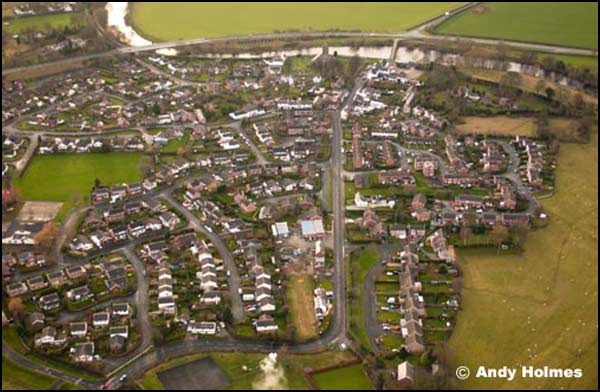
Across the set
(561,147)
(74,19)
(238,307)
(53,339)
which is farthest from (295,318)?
(74,19)

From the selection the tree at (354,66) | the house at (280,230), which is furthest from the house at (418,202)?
the tree at (354,66)

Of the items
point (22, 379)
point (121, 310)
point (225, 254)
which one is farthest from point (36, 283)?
point (225, 254)

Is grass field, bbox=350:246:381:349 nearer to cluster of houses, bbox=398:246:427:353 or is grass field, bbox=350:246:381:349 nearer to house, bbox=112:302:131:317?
cluster of houses, bbox=398:246:427:353

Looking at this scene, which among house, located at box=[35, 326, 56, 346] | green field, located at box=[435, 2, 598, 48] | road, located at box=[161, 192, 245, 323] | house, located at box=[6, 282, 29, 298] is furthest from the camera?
green field, located at box=[435, 2, 598, 48]

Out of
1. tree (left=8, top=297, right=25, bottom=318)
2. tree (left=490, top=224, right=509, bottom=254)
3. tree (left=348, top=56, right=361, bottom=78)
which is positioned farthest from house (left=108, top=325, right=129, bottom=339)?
tree (left=348, top=56, right=361, bottom=78)

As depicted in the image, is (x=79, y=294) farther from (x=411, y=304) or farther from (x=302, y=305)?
(x=411, y=304)

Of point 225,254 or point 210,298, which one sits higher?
point 225,254

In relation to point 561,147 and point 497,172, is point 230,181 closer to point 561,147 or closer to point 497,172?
point 497,172
